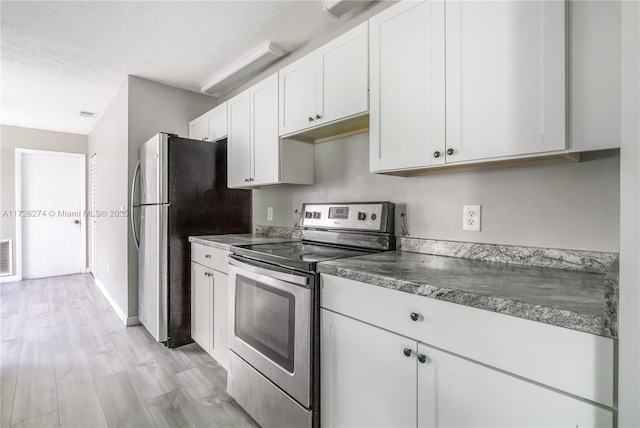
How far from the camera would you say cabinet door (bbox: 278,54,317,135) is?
6.41 ft

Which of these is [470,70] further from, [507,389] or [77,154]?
[77,154]

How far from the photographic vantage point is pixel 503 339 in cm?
87

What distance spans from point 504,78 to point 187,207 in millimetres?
2377

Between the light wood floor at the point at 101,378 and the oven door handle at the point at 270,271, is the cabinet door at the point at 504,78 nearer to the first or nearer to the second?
the oven door handle at the point at 270,271

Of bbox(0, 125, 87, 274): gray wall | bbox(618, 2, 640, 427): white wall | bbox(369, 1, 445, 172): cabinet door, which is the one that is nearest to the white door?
bbox(0, 125, 87, 274): gray wall

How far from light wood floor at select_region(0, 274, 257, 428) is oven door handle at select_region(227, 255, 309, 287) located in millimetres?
834

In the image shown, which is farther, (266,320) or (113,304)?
(113,304)

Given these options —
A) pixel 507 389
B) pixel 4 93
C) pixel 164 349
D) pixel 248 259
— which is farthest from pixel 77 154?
pixel 507 389

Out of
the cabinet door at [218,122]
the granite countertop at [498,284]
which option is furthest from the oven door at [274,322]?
the cabinet door at [218,122]

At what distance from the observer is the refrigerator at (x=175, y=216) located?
2590 millimetres

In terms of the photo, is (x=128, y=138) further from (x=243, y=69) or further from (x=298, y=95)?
(x=298, y=95)

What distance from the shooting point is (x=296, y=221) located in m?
2.60

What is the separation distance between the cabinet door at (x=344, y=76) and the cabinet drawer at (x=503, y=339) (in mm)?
1006

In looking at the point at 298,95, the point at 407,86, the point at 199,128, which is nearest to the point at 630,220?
the point at 407,86
